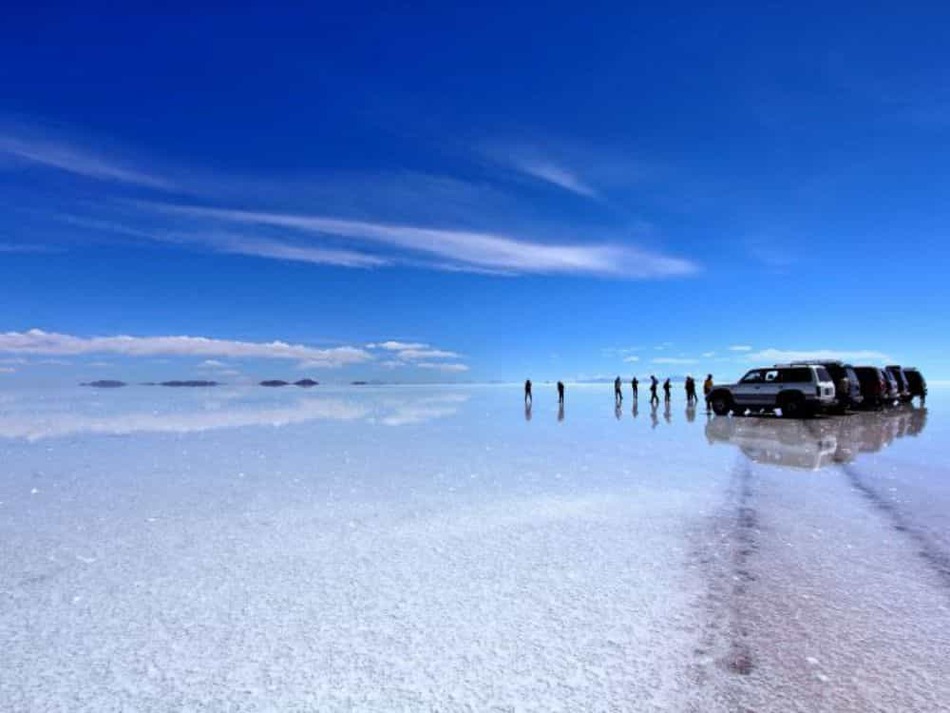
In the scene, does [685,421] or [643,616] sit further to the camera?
[685,421]

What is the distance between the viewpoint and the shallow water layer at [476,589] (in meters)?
3.58

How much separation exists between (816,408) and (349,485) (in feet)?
70.1

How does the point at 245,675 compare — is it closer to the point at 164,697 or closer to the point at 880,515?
the point at 164,697

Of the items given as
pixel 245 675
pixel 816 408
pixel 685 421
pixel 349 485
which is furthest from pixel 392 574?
pixel 816 408

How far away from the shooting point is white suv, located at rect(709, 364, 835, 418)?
24.5 meters

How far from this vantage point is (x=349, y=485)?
10367 mm

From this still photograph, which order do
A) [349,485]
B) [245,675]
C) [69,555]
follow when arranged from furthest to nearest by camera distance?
[349,485] → [69,555] → [245,675]

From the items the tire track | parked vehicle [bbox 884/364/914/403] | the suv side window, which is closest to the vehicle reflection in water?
the suv side window

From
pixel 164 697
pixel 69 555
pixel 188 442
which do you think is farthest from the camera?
pixel 188 442

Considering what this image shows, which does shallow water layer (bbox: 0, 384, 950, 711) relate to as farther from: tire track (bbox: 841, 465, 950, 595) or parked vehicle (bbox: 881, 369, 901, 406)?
parked vehicle (bbox: 881, 369, 901, 406)

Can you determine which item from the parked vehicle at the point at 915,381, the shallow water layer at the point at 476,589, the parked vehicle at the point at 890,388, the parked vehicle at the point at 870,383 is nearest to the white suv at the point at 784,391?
the parked vehicle at the point at 870,383

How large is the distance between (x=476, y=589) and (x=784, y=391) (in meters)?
23.7

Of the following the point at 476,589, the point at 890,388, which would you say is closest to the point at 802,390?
the point at 890,388

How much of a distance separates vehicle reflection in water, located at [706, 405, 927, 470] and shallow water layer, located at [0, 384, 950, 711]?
191cm
